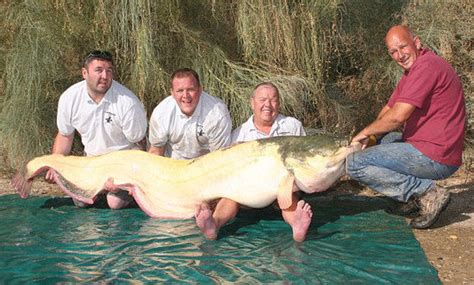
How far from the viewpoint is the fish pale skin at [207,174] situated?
4.07 metres

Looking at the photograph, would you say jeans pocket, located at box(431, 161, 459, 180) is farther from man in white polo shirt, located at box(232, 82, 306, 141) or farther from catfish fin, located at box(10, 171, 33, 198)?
catfish fin, located at box(10, 171, 33, 198)

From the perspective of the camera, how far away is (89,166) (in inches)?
193

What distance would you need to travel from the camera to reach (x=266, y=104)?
4.75 meters

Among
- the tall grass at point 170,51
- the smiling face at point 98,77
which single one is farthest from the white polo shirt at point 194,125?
the tall grass at point 170,51

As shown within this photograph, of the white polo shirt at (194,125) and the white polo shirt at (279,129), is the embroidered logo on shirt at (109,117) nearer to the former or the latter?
the white polo shirt at (194,125)

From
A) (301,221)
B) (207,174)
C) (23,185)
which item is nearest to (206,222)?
(207,174)

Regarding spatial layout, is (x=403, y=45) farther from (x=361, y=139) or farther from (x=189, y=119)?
(x=189, y=119)

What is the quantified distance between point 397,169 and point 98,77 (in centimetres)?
266

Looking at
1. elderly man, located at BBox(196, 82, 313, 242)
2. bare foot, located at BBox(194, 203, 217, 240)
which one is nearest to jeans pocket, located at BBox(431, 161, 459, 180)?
elderly man, located at BBox(196, 82, 313, 242)

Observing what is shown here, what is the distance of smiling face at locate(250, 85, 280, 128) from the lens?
4762mm

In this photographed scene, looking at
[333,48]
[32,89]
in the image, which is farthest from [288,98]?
[32,89]

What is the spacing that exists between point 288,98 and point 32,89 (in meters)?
2.68

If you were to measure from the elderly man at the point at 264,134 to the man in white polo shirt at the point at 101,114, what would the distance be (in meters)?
0.93

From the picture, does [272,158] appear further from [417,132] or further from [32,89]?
[32,89]
